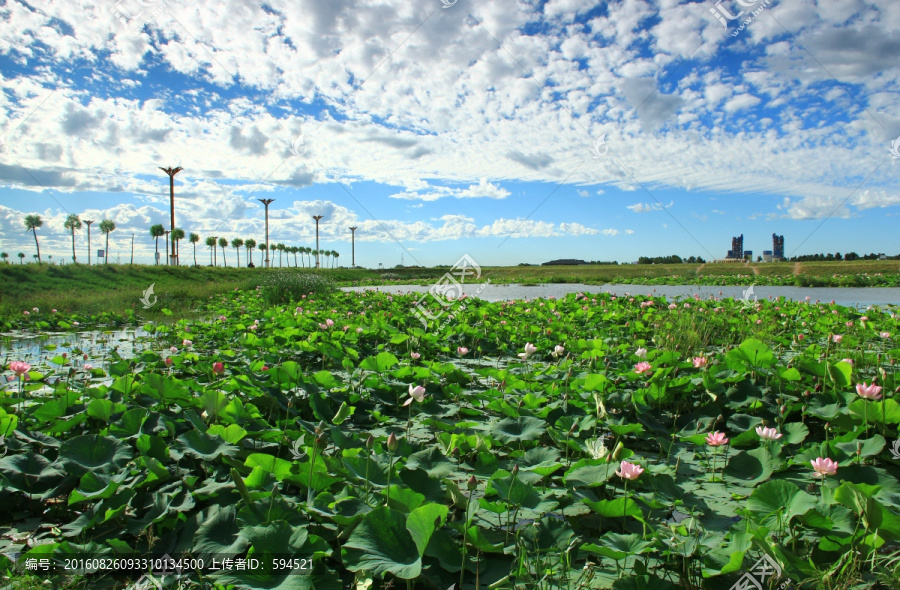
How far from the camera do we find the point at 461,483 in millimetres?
1703

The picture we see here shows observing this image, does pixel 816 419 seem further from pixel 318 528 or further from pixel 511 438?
pixel 318 528

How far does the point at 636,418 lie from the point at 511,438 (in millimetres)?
885

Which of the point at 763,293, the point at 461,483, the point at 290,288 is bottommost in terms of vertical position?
the point at 461,483

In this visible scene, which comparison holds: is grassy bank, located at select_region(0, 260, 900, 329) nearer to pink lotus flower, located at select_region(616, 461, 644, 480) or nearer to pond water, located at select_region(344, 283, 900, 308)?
pond water, located at select_region(344, 283, 900, 308)

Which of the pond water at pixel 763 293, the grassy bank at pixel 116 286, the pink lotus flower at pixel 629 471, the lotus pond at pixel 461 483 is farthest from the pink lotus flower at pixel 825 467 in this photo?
the grassy bank at pixel 116 286

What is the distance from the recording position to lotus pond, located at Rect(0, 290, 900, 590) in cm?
118

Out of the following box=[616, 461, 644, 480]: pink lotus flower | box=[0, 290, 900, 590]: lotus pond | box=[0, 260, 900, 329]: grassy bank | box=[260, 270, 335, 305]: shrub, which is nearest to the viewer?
box=[0, 290, 900, 590]: lotus pond

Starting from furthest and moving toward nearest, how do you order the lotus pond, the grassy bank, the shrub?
the shrub, the grassy bank, the lotus pond

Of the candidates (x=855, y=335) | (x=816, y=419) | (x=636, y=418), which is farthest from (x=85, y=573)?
(x=855, y=335)

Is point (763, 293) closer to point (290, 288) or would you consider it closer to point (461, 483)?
point (290, 288)

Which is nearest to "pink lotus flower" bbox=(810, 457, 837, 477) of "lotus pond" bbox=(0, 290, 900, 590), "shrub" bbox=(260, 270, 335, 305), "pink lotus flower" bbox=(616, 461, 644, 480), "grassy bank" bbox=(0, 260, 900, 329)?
"lotus pond" bbox=(0, 290, 900, 590)

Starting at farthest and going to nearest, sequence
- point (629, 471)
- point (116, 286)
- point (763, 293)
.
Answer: point (116, 286) → point (763, 293) → point (629, 471)

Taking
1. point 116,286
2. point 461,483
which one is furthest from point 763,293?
point 116,286

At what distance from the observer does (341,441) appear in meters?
1.82
